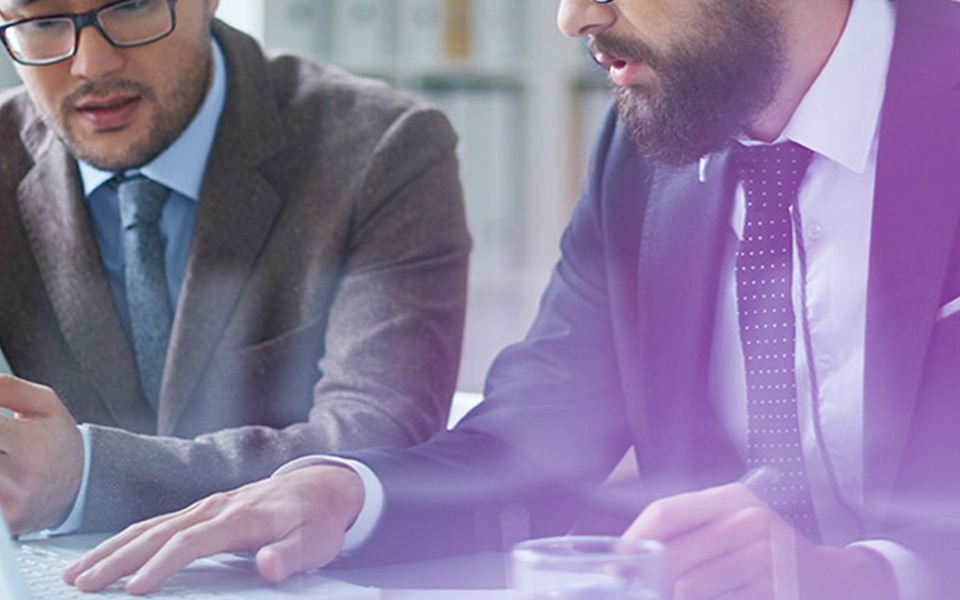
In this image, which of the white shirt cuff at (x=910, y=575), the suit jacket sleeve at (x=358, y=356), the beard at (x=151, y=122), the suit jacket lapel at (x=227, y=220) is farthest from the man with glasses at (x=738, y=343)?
the beard at (x=151, y=122)

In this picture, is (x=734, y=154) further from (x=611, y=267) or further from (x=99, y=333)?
(x=99, y=333)

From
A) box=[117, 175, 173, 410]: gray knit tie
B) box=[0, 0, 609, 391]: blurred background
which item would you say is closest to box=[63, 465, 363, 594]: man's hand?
box=[117, 175, 173, 410]: gray knit tie

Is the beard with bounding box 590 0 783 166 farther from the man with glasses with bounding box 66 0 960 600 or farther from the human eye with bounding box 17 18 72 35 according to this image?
the human eye with bounding box 17 18 72 35

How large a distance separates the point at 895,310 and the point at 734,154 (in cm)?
19

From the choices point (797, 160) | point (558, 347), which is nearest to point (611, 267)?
point (558, 347)

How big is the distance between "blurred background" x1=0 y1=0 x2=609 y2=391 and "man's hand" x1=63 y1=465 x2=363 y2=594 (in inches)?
36.1

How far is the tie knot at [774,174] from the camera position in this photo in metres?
0.92

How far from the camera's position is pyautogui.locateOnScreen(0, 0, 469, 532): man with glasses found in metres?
1.13

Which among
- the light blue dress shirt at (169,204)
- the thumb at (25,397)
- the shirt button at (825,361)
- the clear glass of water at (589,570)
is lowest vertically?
the thumb at (25,397)

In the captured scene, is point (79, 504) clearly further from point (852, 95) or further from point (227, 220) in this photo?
point (852, 95)

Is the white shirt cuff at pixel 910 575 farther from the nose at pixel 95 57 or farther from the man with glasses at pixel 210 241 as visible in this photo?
the nose at pixel 95 57

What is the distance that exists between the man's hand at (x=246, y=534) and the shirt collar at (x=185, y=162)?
0.45 meters

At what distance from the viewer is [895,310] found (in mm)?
842

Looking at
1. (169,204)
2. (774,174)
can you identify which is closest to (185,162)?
(169,204)
